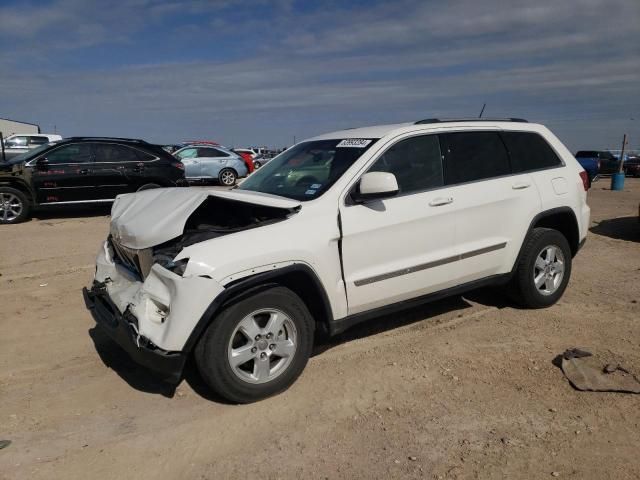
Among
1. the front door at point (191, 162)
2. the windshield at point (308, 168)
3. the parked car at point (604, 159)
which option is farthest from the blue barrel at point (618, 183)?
the windshield at point (308, 168)

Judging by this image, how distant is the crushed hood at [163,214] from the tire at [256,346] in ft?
2.04

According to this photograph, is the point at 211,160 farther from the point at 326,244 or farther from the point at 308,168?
the point at 326,244

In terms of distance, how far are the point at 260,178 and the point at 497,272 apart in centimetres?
224

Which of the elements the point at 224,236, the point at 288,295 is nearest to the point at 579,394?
the point at 288,295

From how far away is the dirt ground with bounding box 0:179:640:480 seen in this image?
2977mm

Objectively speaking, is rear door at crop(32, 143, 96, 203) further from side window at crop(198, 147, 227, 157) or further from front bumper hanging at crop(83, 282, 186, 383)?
side window at crop(198, 147, 227, 157)

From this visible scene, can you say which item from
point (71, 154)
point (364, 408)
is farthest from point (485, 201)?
point (71, 154)

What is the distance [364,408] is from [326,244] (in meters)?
1.10

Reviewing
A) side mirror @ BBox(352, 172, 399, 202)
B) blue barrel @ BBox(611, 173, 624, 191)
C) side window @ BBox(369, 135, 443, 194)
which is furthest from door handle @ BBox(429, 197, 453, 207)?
blue barrel @ BBox(611, 173, 624, 191)

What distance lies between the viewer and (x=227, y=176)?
20578mm

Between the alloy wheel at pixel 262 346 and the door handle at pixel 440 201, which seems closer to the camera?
the alloy wheel at pixel 262 346

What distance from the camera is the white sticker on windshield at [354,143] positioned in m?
4.29

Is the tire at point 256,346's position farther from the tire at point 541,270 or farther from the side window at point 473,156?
the tire at point 541,270

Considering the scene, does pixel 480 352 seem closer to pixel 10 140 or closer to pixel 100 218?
pixel 100 218
